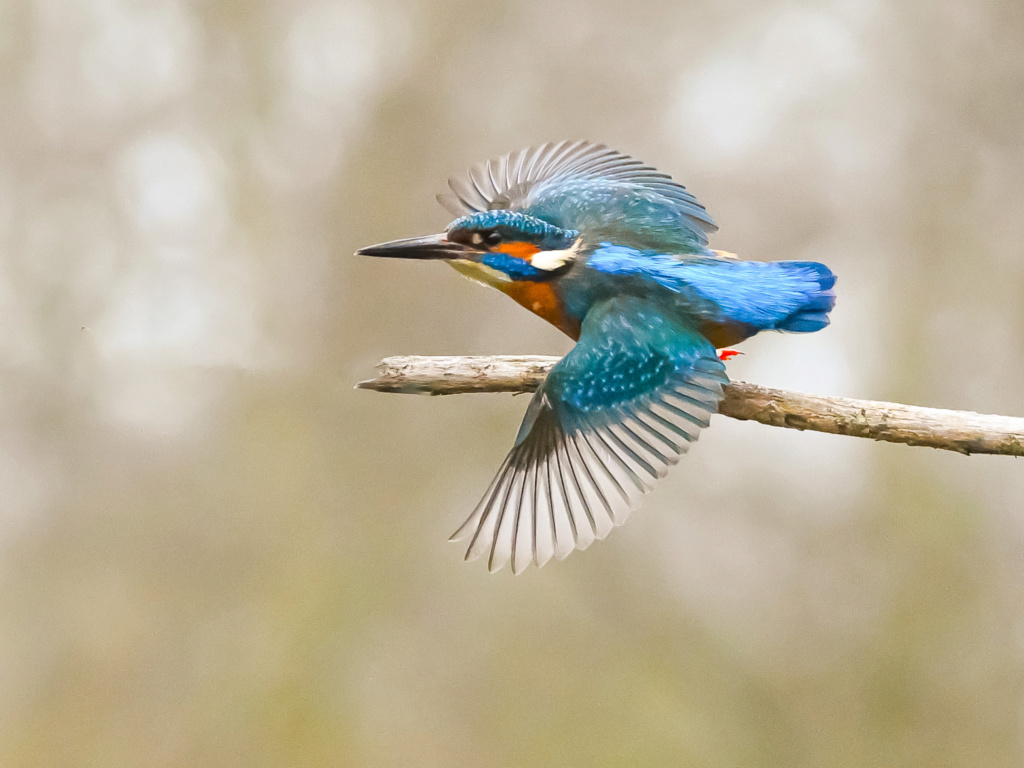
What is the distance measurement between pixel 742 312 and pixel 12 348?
1995mm

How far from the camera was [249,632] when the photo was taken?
9.28ft

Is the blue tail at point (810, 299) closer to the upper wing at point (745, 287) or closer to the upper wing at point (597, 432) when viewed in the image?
the upper wing at point (745, 287)

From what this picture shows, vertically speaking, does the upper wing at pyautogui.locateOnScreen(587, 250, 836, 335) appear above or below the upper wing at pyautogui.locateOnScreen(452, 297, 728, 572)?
above

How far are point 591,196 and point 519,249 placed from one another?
0.35 meters

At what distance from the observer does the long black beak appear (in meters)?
1.66

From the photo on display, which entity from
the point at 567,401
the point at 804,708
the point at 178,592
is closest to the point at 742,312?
the point at 567,401

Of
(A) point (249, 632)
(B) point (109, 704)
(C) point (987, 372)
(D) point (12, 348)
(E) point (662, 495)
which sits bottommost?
(B) point (109, 704)

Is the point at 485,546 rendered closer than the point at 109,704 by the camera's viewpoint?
Yes

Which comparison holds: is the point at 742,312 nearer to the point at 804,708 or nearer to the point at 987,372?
the point at 987,372

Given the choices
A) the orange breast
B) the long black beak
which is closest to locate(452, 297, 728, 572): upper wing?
the orange breast

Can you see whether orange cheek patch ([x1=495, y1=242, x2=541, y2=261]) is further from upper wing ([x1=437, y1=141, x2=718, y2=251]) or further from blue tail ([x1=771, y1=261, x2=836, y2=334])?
blue tail ([x1=771, y1=261, x2=836, y2=334])

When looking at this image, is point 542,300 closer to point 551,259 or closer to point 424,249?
point 551,259

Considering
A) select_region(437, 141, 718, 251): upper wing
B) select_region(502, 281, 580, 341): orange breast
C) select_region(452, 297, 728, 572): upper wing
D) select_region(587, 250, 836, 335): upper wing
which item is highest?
select_region(437, 141, 718, 251): upper wing

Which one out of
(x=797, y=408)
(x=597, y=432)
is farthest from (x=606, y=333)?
(x=797, y=408)
